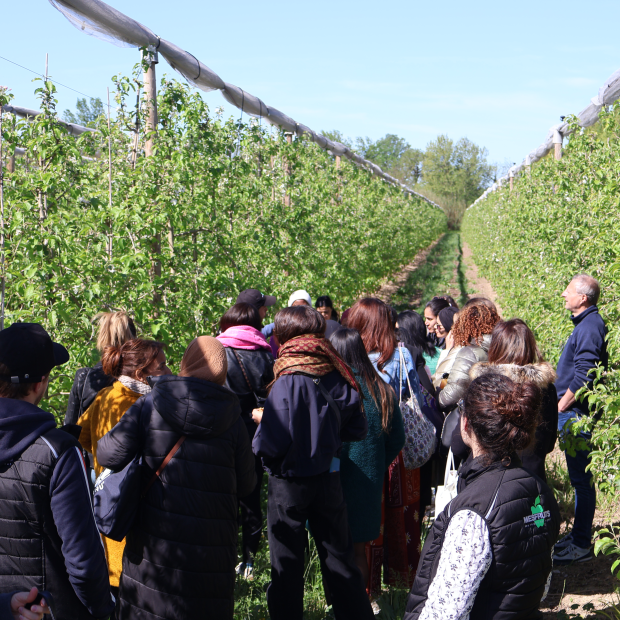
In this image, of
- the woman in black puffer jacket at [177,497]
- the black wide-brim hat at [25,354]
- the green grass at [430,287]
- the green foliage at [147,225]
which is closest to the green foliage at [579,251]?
the woman in black puffer jacket at [177,497]

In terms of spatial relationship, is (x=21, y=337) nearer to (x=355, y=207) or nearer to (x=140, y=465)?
(x=140, y=465)

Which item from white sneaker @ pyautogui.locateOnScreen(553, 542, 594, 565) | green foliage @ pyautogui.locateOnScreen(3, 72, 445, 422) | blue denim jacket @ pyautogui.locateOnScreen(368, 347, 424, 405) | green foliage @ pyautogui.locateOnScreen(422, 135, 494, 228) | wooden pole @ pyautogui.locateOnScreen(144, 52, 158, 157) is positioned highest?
green foliage @ pyautogui.locateOnScreen(422, 135, 494, 228)

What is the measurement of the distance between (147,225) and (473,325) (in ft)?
7.65

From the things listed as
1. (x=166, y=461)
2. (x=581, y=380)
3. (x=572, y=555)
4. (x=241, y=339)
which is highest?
(x=241, y=339)

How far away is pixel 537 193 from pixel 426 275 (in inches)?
481

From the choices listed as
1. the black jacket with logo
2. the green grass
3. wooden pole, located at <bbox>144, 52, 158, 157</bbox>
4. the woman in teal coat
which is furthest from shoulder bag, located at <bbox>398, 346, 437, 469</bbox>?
the green grass

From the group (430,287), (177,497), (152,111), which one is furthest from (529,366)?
(430,287)

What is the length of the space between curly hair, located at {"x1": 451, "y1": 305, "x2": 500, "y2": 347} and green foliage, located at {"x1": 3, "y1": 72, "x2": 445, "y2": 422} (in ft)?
6.49

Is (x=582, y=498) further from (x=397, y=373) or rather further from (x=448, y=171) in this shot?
(x=448, y=171)

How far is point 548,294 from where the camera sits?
6.69 metres

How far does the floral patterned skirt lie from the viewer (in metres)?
3.65

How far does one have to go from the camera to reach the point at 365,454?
3.29 m

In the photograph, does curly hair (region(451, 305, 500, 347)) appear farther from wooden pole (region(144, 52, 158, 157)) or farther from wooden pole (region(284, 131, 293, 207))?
wooden pole (region(284, 131, 293, 207))

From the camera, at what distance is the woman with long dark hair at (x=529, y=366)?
3.15 metres
